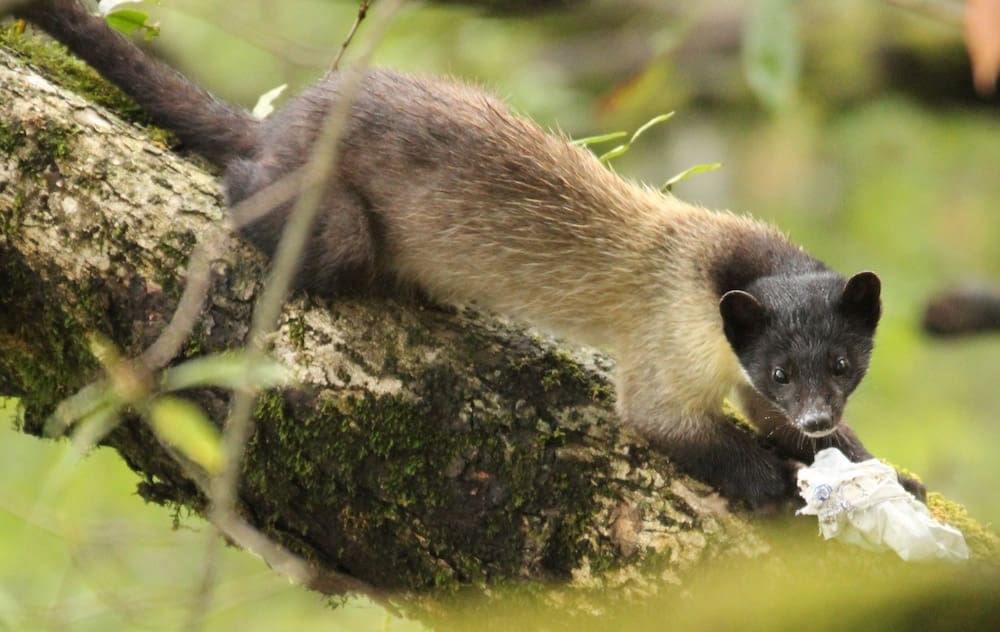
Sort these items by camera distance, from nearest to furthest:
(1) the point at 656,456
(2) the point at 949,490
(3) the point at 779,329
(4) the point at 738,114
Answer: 1. (1) the point at 656,456
2. (3) the point at 779,329
3. (2) the point at 949,490
4. (4) the point at 738,114

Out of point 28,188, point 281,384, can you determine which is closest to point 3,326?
point 28,188

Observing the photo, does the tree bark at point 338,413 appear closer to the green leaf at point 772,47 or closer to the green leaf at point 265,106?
the green leaf at point 265,106

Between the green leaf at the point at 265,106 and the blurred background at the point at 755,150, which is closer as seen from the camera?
the green leaf at the point at 265,106

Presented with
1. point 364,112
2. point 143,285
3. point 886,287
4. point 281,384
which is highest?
point 886,287

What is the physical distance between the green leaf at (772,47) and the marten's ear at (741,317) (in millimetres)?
1190

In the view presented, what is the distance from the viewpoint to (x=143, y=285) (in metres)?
4.77

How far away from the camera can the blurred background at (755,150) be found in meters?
8.71

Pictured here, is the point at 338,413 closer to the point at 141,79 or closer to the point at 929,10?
the point at 141,79

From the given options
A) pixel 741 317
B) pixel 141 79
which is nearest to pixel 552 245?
pixel 741 317

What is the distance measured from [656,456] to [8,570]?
5.73 m

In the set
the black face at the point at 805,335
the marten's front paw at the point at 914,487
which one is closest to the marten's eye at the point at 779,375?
the black face at the point at 805,335

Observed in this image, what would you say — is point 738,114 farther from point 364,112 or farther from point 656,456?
point 656,456

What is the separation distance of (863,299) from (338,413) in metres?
→ 2.60

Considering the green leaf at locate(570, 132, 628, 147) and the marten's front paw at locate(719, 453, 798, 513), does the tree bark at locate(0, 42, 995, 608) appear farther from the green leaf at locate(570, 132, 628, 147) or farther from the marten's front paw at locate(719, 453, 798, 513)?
the green leaf at locate(570, 132, 628, 147)
